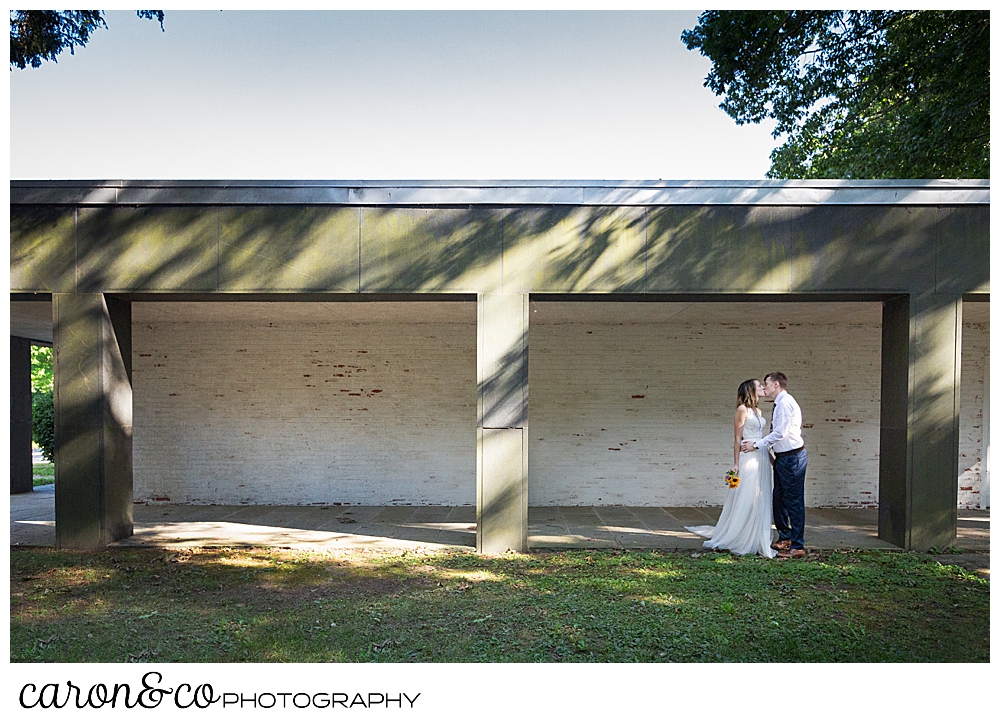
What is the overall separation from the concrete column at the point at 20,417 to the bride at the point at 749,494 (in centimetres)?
1114

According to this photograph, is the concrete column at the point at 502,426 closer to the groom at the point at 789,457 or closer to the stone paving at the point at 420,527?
the stone paving at the point at 420,527

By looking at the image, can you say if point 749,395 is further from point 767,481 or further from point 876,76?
point 876,76

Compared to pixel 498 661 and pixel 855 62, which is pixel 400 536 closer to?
pixel 498 661

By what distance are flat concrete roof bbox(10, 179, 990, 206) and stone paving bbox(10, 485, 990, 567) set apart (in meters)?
3.58

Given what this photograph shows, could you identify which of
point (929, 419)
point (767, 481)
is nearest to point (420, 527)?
point (767, 481)

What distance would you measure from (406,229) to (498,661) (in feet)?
14.0

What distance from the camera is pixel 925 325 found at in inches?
263

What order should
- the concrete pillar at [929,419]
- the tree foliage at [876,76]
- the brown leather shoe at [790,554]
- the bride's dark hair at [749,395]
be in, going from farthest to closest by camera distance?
the tree foliage at [876,76] → the bride's dark hair at [749,395] → the concrete pillar at [929,419] → the brown leather shoe at [790,554]

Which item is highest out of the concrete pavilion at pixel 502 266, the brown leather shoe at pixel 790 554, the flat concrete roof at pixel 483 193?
Answer: the flat concrete roof at pixel 483 193

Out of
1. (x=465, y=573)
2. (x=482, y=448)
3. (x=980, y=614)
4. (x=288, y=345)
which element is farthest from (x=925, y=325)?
(x=288, y=345)

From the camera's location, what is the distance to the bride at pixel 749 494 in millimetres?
6715

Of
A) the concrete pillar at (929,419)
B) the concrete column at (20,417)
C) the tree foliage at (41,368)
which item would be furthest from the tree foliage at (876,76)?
the tree foliage at (41,368)

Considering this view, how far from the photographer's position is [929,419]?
6.66m

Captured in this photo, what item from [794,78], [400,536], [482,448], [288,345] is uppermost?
[794,78]
